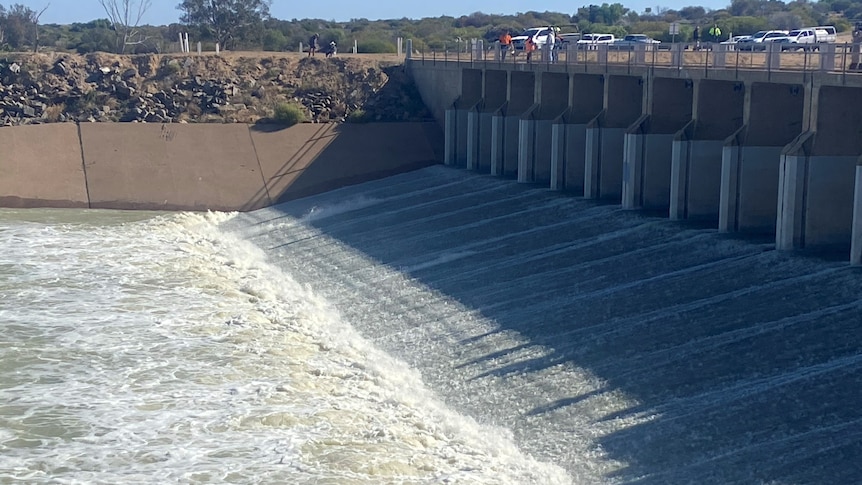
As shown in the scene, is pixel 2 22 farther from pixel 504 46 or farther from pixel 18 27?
pixel 504 46

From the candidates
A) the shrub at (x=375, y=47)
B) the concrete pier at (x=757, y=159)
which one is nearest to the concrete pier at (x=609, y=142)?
the concrete pier at (x=757, y=159)

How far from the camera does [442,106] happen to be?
47.3m

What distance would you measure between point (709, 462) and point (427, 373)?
244 inches

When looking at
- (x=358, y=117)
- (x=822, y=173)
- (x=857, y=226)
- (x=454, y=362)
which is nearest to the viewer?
(x=454, y=362)

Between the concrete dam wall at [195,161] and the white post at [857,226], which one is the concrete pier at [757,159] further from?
the concrete dam wall at [195,161]

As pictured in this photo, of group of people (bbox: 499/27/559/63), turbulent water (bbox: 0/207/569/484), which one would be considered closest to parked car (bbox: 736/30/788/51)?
group of people (bbox: 499/27/559/63)

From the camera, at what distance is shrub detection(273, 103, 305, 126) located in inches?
1847

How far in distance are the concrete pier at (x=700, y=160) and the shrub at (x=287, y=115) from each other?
72.5ft

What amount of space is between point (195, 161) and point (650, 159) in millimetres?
20279

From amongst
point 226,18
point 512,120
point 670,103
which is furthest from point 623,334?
point 226,18

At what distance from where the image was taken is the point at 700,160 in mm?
27609

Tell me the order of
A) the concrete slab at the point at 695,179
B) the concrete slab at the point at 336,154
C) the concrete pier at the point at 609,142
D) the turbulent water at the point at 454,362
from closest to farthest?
→ the turbulent water at the point at 454,362 → the concrete slab at the point at 695,179 → the concrete pier at the point at 609,142 → the concrete slab at the point at 336,154

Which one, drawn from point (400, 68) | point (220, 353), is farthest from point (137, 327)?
point (400, 68)

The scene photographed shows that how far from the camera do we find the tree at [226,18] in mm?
71750
